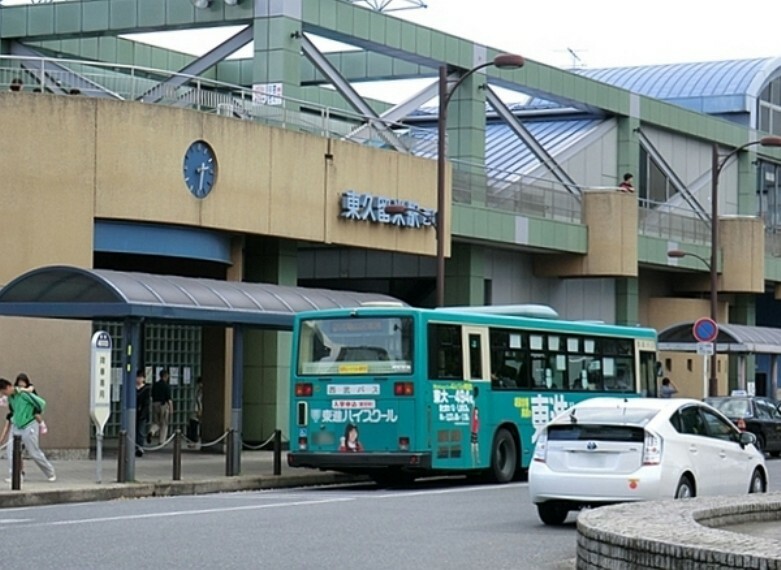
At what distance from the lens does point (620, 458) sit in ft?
65.6

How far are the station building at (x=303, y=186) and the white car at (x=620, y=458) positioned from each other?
35.5ft

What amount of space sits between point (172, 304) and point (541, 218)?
21221 mm

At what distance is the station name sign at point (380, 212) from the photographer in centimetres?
3809

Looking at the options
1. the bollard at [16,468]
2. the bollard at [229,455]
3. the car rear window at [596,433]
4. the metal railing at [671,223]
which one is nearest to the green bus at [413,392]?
the bollard at [229,455]

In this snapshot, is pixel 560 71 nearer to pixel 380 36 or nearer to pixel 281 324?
pixel 380 36

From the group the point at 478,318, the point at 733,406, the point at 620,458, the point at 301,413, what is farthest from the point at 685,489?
the point at 733,406

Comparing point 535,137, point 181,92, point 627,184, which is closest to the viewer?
point 181,92

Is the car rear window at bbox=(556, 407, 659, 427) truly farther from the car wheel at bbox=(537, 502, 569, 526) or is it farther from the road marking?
the road marking

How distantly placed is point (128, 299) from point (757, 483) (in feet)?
33.3

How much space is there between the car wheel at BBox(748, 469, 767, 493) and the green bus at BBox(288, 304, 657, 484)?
6022mm

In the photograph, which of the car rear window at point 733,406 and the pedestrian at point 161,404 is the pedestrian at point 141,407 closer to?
the pedestrian at point 161,404

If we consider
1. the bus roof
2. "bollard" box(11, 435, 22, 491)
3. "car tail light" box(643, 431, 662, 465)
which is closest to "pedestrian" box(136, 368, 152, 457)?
the bus roof

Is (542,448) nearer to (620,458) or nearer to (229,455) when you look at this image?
(620,458)

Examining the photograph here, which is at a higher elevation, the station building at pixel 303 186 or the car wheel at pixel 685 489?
the station building at pixel 303 186
